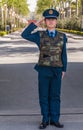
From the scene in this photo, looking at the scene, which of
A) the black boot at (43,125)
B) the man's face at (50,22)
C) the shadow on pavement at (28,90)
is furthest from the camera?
the shadow on pavement at (28,90)

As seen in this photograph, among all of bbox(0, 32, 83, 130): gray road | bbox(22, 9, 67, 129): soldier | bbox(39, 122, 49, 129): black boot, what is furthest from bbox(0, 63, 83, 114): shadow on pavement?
bbox(22, 9, 67, 129): soldier

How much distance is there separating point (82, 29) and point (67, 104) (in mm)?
47404

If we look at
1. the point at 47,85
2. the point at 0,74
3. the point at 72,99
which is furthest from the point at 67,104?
the point at 0,74

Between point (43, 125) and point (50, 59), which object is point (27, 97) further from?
point (50, 59)

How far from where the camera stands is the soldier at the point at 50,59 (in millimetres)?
5984

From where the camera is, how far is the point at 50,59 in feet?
19.7

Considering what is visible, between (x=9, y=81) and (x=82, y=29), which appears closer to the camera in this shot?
(x=9, y=81)

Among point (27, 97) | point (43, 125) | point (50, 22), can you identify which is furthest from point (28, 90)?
point (50, 22)

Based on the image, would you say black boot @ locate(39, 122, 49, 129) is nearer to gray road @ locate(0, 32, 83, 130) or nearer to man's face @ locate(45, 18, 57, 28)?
gray road @ locate(0, 32, 83, 130)

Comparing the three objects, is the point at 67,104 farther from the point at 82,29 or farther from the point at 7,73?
the point at 82,29

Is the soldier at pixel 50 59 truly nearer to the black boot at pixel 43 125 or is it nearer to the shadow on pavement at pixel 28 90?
the black boot at pixel 43 125

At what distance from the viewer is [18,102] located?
8.52 m

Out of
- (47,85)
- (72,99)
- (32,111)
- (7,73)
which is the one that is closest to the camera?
(47,85)

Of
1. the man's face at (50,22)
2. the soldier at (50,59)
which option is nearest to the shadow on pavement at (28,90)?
the soldier at (50,59)
